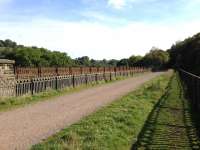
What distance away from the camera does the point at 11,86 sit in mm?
17219

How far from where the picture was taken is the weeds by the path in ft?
28.7

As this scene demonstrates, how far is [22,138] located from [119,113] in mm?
5092

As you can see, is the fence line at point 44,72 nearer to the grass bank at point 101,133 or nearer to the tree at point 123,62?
the grass bank at point 101,133

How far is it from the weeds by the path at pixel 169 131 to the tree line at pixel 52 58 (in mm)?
24537

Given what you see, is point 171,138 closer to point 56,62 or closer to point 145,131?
point 145,131

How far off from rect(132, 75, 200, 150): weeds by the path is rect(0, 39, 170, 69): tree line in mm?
24537

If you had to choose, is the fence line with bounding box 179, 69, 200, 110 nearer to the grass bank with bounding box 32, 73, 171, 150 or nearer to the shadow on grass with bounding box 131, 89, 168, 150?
the shadow on grass with bounding box 131, 89, 168, 150

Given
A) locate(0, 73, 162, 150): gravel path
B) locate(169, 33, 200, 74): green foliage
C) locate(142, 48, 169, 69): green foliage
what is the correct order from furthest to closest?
1. locate(142, 48, 169, 69): green foliage
2. locate(169, 33, 200, 74): green foliage
3. locate(0, 73, 162, 150): gravel path

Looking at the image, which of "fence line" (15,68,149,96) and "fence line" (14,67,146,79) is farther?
"fence line" (14,67,146,79)

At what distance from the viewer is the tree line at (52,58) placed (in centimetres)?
4259

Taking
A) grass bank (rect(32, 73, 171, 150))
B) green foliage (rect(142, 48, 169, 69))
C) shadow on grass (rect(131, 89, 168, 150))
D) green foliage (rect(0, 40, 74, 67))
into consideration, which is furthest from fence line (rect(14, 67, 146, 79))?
green foliage (rect(142, 48, 169, 69))

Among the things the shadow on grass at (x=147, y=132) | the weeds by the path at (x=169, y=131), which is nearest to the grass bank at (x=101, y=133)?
the shadow on grass at (x=147, y=132)

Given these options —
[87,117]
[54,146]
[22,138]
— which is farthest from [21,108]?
[54,146]

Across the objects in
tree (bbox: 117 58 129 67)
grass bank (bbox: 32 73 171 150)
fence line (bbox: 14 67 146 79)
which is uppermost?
tree (bbox: 117 58 129 67)
